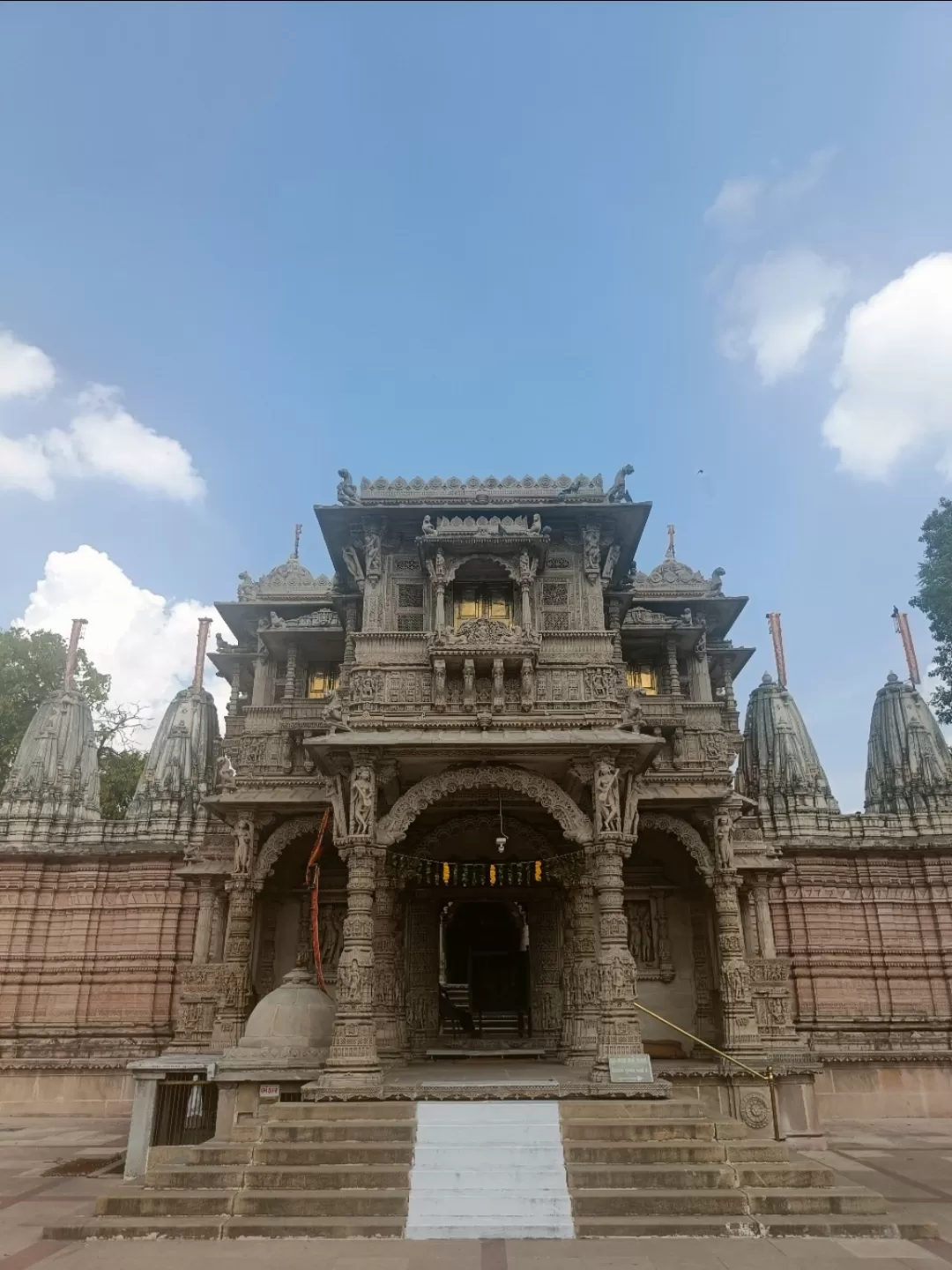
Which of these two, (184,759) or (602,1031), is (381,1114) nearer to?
(602,1031)

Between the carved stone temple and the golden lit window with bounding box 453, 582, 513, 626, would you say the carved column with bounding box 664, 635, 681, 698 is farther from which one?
the golden lit window with bounding box 453, 582, 513, 626

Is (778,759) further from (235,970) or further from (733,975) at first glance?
(235,970)

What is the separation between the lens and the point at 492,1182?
1051 cm

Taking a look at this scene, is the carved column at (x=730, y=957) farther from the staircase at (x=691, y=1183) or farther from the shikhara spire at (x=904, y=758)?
the shikhara spire at (x=904, y=758)

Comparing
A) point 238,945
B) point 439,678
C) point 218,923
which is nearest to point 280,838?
point 238,945

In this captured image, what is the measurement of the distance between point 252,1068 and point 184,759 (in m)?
16.0

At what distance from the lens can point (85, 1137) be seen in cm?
1759

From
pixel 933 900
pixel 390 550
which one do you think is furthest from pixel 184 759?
pixel 933 900

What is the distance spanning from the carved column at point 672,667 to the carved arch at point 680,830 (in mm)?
3947

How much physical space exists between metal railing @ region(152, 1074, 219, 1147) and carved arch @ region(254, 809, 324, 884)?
4.98 metres

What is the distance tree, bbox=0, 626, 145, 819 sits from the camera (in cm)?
3275

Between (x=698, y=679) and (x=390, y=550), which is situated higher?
(x=390, y=550)

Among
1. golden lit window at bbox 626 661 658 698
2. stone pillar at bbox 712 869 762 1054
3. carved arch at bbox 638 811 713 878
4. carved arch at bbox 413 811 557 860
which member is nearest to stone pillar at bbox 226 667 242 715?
carved arch at bbox 413 811 557 860

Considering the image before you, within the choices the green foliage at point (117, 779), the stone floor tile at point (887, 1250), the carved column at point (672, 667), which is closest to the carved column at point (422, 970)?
the carved column at point (672, 667)
